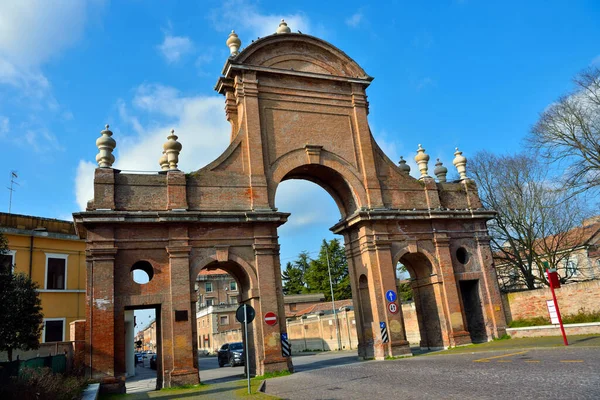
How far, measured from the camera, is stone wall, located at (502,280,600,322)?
19047 mm

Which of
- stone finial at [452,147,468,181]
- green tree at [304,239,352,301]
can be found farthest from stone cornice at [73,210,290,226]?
green tree at [304,239,352,301]

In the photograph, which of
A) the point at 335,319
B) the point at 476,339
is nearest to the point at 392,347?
the point at 476,339

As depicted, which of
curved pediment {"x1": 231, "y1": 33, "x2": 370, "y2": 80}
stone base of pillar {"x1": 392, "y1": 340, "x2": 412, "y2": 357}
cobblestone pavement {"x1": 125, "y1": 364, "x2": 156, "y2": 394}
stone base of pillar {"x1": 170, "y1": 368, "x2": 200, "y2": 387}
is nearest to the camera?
stone base of pillar {"x1": 170, "y1": 368, "x2": 200, "y2": 387}

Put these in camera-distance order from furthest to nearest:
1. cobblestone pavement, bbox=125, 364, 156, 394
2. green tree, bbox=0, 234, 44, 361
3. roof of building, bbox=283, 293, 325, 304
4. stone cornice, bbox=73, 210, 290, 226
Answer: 1. roof of building, bbox=283, 293, 325, 304
2. cobblestone pavement, bbox=125, 364, 156, 394
3. stone cornice, bbox=73, 210, 290, 226
4. green tree, bbox=0, 234, 44, 361

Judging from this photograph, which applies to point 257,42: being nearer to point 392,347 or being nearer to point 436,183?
point 436,183

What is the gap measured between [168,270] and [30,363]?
18.7ft

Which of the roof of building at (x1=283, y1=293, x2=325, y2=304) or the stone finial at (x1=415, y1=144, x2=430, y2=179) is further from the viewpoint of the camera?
the roof of building at (x1=283, y1=293, x2=325, y2=304)

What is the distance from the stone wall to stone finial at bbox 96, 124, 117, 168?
62.4ft

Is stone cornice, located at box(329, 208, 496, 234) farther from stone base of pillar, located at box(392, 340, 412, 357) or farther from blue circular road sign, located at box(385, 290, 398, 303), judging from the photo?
stone base of pillar, located at box(392, 340, 412, 357)

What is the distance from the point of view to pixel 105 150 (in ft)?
59.7

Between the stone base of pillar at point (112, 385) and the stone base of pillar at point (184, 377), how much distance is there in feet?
5.49

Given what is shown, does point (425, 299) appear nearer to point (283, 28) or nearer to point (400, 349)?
point (400, 349)

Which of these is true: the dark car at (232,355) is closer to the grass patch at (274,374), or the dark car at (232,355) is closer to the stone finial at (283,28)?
the grass patch at (274,374)

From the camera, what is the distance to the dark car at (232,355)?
29.7m
